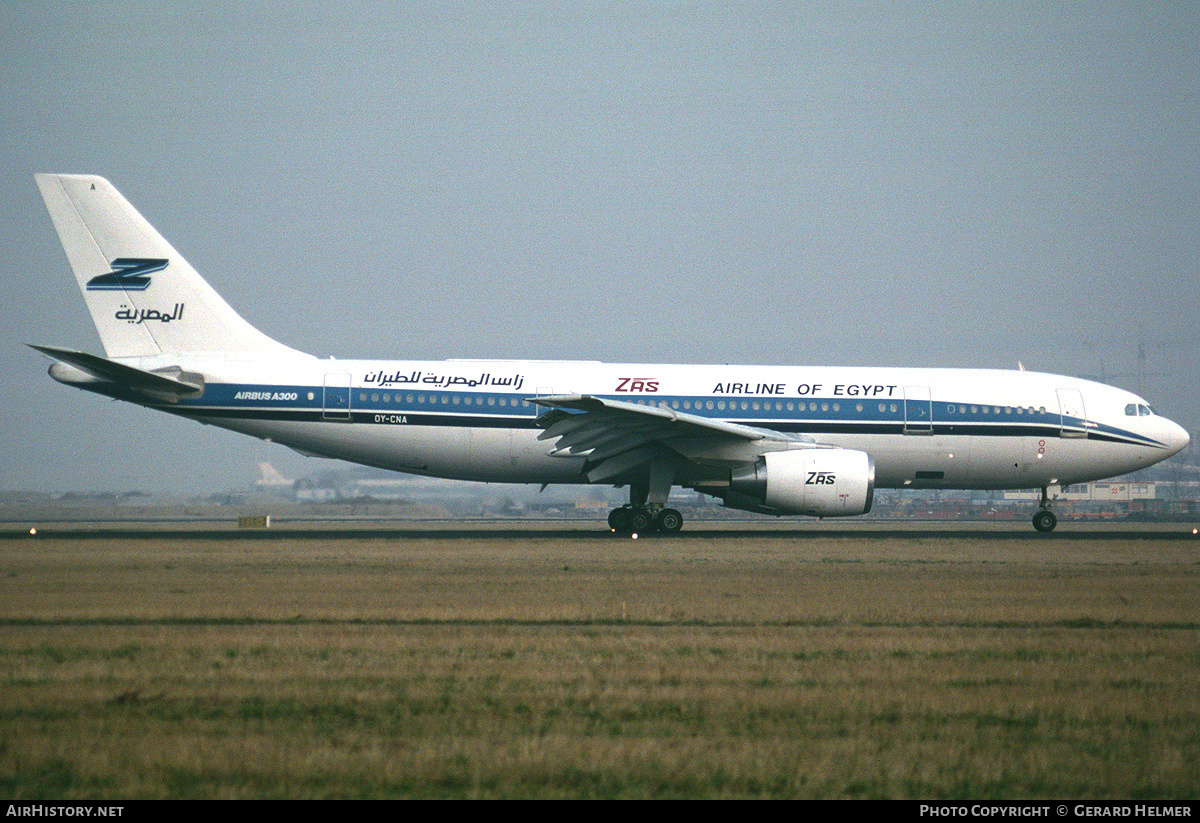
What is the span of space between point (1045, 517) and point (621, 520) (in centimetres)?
1072

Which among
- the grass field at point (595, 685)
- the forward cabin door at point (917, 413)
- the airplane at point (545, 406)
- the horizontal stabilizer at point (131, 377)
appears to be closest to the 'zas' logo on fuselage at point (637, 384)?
the airplane at point (545, 406)

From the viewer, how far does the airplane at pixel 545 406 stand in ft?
82.6

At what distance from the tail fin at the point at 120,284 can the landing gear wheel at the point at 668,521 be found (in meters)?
9.93

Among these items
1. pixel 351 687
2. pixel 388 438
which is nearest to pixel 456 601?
pixel 351 687

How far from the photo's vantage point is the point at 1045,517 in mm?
28328

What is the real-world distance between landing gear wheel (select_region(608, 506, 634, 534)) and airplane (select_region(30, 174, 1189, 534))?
0.04m

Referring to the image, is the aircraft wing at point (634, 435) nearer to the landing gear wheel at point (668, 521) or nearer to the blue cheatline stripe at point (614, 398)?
the blue cheatline stripe at point (614, 398)

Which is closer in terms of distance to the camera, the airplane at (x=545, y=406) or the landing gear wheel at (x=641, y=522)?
the airplane at (x=545, y=406)

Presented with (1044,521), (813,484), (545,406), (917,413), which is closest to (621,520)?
(545,406)

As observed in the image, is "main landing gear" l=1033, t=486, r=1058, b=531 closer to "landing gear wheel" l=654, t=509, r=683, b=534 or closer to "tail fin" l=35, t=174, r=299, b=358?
"landing gear wheel" l=654, t=509, r=683, b=534

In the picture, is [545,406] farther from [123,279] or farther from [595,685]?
[595,685]

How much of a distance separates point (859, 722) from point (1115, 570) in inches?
473

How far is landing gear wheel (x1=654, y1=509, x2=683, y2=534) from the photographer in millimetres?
25812

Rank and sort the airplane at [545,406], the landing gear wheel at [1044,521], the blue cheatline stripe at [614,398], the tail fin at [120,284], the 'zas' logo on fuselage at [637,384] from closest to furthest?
the airplane at [545,406]
the blue cheatline stripe at [614,398]
the tail fin at [120,284]
the 'zas' logo on fuselage at [637,384]
the landing gear wheel at [1044,521]
